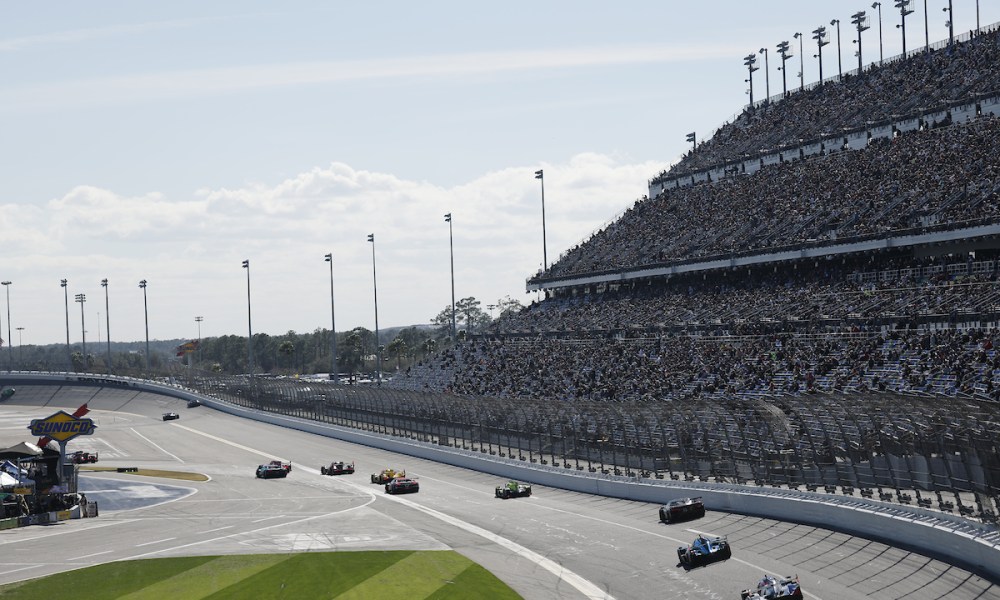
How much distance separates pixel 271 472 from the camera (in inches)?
2653

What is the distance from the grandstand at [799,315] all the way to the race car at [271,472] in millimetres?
11317

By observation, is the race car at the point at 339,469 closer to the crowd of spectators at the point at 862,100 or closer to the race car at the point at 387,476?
the race car at the point at 387,476

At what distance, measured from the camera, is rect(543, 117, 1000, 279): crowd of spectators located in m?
69.4

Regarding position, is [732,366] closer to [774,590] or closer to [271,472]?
[271,472]

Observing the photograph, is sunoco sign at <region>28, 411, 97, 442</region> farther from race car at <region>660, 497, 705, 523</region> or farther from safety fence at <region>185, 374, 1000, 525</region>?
race car at <region>660, 497, 705, 523</region>

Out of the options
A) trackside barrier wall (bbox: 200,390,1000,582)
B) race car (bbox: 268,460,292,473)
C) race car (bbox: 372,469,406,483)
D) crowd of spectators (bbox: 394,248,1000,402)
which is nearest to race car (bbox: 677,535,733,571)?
trackside barrier wall (bbox: 200,390,1000,582)

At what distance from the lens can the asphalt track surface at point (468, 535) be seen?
103 feet

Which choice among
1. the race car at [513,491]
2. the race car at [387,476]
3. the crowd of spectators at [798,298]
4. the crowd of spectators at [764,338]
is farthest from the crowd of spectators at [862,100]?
the race car at [387,476]

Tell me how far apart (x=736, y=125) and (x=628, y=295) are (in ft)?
99.1

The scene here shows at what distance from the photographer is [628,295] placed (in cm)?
9275

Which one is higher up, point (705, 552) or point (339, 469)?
point (705, 552)

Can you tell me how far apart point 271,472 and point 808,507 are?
38.4 metres

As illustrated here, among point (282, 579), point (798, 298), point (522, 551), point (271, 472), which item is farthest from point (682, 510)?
point (271, 472)

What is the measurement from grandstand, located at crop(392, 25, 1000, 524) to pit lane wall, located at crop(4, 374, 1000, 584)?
0.61 metres
